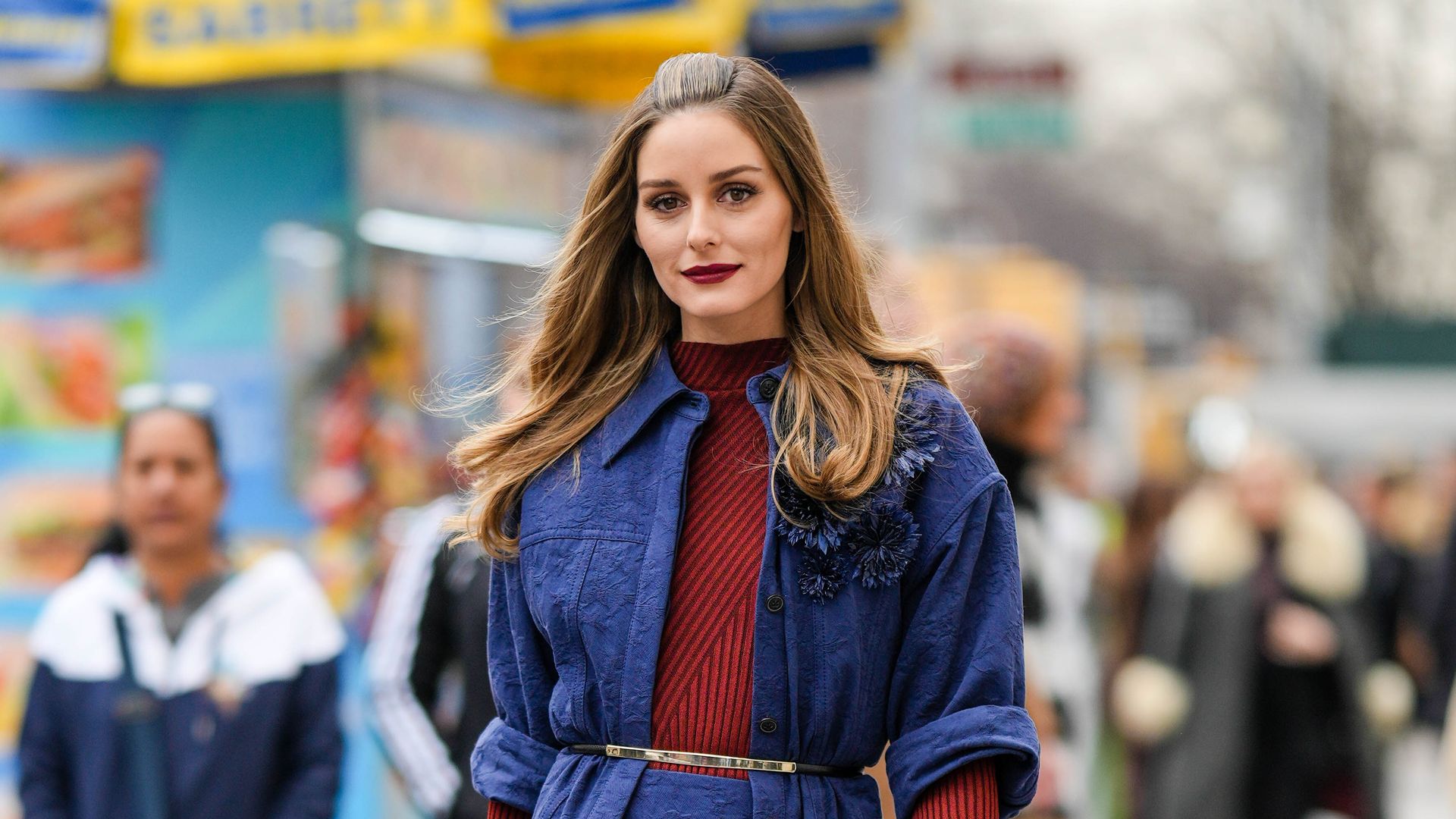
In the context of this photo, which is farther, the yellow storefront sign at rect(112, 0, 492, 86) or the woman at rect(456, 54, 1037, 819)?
the yellow storefront sign at rect(112, 0, 492, 86)

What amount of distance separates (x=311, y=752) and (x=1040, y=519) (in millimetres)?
2179

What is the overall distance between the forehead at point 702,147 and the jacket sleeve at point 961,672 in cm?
54

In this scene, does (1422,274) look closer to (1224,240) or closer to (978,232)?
(1224,240)

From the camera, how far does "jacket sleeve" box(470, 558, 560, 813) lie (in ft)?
8.98

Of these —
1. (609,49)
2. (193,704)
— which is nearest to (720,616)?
(193,704)

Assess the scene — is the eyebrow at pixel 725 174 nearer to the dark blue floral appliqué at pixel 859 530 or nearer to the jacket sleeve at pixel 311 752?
the dark blue floral appliqué at pixel 859 530

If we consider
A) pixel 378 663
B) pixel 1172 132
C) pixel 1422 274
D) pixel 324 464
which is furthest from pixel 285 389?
pixel 1172 132

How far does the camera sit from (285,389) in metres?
8.48

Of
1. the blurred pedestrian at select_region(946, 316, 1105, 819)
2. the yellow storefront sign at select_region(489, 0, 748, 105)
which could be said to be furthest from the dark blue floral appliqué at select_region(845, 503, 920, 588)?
the yellow storefront sign at select_region(489, 0, 748, 105)

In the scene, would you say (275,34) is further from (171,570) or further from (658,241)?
(658,241)

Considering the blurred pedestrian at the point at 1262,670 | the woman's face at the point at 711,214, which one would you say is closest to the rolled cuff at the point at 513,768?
the woman's face at the point at 711,214

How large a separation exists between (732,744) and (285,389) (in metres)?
6.23

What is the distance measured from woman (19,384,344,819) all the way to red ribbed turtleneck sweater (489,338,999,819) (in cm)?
Result: 188

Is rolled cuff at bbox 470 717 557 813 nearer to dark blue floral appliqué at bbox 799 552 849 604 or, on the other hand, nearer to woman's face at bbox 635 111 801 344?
dark blue floral appliqué at bbox 799 552 849 604
